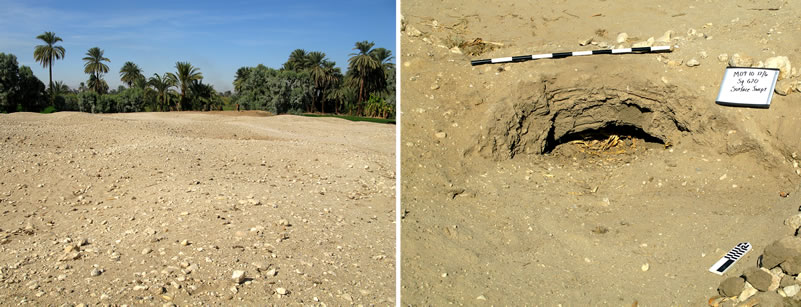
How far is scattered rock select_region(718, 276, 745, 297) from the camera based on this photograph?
3098mm

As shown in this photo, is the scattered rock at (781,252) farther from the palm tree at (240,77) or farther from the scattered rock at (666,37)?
the palm tree at (240,77)

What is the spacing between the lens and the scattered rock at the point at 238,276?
138 inches

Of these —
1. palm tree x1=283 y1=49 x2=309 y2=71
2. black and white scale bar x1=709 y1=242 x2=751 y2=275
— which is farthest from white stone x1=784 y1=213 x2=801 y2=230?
palm tree x1=283 y1=49 x2=309 y2=71

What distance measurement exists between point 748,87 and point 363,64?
23.7 meters

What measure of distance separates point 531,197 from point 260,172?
10.9 feet

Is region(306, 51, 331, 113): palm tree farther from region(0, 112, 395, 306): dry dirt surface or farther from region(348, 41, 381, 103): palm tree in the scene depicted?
region(0, 112, 395, 306): dry dirt surface

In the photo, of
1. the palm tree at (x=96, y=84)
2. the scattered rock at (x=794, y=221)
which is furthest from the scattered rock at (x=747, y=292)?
the palm tree at (x=96, y=84)

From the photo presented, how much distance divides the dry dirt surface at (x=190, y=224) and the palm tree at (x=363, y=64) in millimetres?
20380

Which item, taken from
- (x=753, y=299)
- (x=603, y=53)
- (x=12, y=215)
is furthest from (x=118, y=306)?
(x=603, y=53)

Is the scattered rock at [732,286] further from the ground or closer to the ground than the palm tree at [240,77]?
closer to the ground

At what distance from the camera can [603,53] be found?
17.2 ft

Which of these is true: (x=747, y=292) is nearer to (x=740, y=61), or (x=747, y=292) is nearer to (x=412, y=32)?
(x=740, y=61)

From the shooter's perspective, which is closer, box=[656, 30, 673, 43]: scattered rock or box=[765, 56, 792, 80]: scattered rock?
box=[765, 56, 792, 80]: scattered rock

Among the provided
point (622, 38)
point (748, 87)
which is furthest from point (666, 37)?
point (748, 87)
